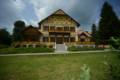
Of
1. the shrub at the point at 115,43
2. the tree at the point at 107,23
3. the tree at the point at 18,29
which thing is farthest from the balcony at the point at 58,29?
the shrub at the point at 115,43

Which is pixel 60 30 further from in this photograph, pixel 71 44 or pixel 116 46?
pixel 116 46

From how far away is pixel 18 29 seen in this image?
29.7m

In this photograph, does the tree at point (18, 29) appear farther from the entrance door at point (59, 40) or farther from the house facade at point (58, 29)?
the entrance door at point (59, 40)

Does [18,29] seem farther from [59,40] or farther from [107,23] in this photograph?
[107,23]

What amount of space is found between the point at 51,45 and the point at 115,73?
2582 centimetres

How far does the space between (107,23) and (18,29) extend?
450 inches

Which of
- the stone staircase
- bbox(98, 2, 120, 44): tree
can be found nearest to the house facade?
the stone staircase

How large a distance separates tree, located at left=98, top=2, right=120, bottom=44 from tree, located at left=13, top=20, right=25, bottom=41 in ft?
31.6

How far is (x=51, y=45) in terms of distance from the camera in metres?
28.5

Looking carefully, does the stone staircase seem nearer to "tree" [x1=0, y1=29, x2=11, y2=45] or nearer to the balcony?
the balcony

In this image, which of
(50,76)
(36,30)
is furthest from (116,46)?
(36,30)

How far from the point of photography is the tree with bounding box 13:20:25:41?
27.7 meters

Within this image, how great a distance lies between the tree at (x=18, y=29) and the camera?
1091 inches

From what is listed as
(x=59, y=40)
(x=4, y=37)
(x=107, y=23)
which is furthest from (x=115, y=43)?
(x=59, y=40)
